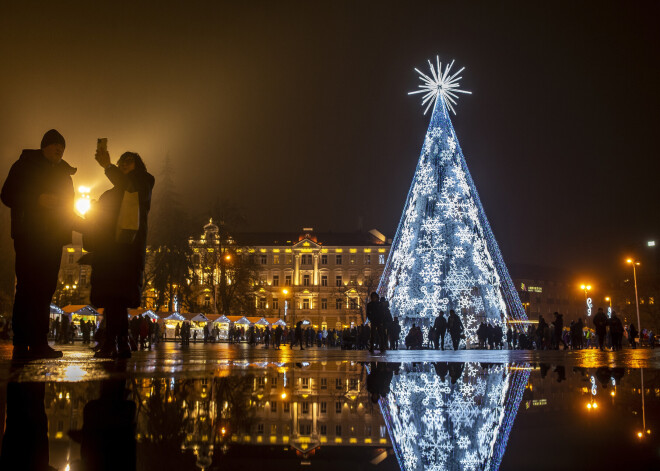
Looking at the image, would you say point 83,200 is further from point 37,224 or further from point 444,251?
point 444,251

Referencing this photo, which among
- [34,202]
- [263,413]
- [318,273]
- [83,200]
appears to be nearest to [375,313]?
[83,200]

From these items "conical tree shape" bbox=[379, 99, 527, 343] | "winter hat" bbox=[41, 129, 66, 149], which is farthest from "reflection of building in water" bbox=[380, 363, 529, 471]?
"conical tree shape" bbox=[379, 99, 527, 343]

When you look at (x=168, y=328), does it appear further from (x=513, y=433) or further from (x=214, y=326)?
(x=513, y=433)

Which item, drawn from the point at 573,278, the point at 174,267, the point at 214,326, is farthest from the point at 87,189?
the point at 573,278

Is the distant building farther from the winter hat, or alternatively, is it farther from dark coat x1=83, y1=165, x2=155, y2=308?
the winter hat

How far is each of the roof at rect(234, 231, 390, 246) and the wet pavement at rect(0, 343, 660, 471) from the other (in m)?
97.4

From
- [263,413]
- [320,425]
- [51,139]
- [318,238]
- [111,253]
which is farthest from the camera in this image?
[318,238]

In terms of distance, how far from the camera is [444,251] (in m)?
29.1

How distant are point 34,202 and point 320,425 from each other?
4590 mm

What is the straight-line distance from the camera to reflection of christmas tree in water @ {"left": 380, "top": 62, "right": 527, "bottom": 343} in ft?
94.9

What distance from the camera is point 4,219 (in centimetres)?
4325

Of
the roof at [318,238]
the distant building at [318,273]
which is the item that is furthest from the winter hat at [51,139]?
the roof at [318,238]

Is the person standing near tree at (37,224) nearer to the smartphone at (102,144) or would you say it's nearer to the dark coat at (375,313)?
the smartphone at (102,144)

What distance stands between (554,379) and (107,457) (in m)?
4.71
